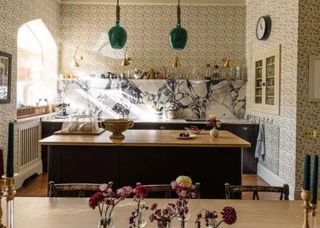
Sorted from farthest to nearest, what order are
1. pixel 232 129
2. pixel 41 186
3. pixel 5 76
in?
pixel 232 129, pixel 41 186, pixel 5 76

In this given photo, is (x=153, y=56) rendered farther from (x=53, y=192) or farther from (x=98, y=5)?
(x=53, y=192)

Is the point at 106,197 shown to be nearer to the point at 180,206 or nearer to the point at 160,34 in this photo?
the point at 180,206

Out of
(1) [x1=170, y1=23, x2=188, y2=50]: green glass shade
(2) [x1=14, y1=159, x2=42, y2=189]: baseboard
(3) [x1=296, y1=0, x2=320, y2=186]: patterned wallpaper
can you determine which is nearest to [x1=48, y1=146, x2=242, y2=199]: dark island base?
(1) [x1=170, y1=23, x2=188, y2=50]: green glass shade

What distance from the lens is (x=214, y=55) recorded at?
6953 millimetres

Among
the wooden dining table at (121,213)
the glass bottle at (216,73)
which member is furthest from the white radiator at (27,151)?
the wooden dining table at (121,213)

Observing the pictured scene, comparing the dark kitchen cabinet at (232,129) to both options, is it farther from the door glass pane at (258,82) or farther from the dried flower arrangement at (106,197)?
the dried flower arrangement at (106,197)

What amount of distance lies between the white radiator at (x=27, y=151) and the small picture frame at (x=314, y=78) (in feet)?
13.1

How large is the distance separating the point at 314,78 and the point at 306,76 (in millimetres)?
96

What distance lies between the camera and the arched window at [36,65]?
5.89 meters

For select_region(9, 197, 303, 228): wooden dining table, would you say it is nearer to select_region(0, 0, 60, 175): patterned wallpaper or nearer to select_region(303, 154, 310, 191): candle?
select_region(303, 154, 310, 191): candle

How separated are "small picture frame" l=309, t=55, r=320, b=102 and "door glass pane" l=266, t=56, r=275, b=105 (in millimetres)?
1008

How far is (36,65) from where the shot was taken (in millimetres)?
6520

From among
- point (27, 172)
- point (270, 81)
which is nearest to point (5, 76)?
point (27, 172)

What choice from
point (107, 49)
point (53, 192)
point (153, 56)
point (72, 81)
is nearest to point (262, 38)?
point (153, 56)
